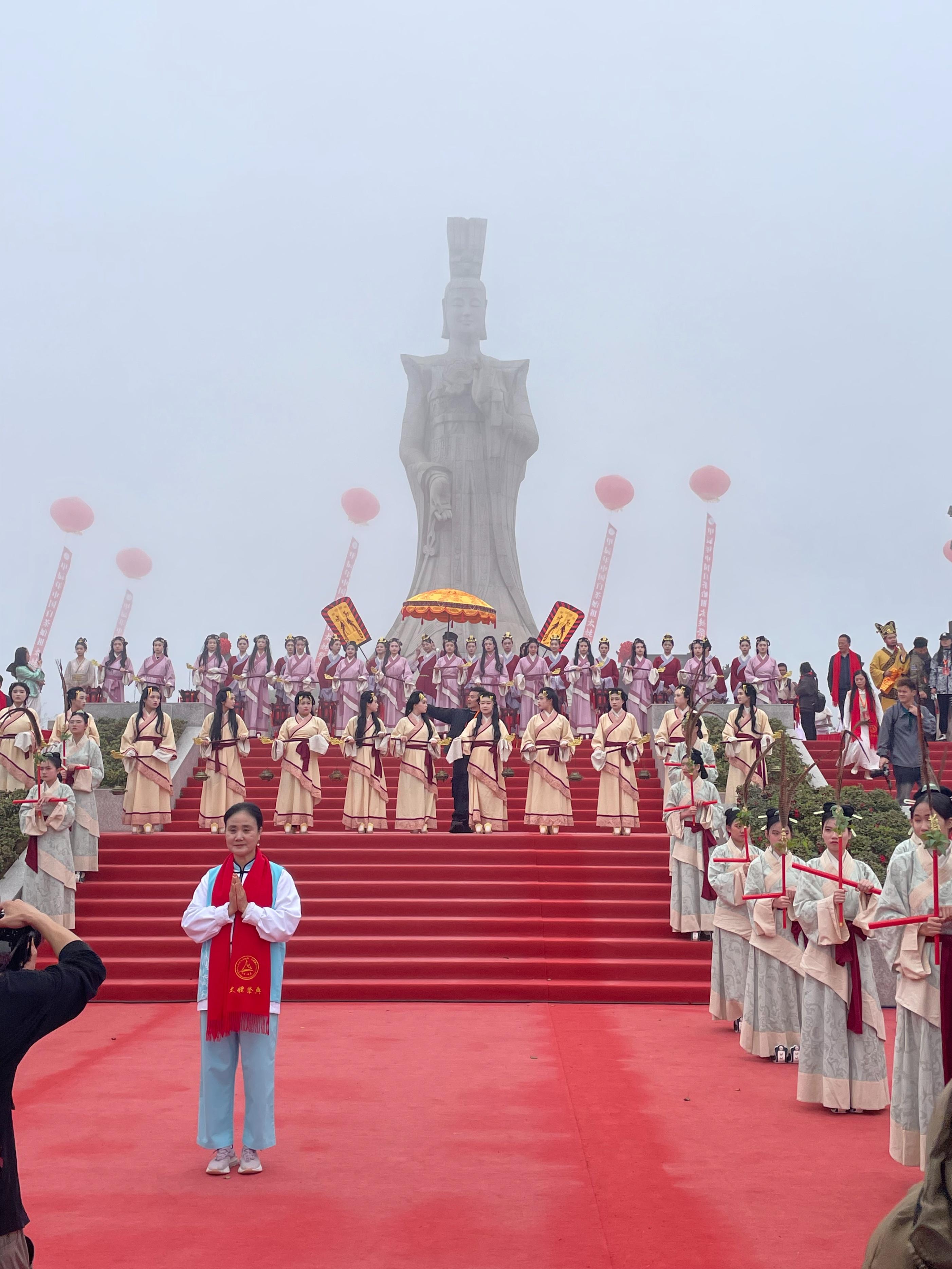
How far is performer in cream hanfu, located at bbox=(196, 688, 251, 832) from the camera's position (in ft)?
44.4

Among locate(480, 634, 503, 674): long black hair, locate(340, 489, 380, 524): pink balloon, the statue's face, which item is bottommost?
locate(480, 634, 503, 674): long black hair

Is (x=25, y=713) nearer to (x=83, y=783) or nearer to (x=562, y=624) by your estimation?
(x=83, y=783)

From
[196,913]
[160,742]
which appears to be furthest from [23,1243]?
[160,742]

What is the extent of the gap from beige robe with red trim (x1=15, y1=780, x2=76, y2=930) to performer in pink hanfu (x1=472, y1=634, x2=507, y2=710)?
323 inches

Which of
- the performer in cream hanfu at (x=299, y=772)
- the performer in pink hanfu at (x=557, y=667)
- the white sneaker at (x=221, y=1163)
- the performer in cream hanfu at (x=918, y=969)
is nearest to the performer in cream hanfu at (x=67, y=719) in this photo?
the performer in cream hanfu at (x=299, y=772)

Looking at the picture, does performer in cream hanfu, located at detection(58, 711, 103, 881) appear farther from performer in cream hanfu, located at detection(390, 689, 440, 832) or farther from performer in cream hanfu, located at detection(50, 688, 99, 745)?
performer in cream hanfu, located at detection(390, 689, 440, 832)

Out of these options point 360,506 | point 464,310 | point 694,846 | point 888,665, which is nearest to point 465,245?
point 464,310

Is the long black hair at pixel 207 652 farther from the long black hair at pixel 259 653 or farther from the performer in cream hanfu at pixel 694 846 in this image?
the performer in cream hanfu at pixel 694 846

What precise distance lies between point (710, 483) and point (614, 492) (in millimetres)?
1701

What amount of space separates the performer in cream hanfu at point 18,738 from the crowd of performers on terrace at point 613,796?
3 cm

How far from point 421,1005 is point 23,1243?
6848 millimetres

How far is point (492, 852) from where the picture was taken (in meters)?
12.4

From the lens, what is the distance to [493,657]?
18.4 meters

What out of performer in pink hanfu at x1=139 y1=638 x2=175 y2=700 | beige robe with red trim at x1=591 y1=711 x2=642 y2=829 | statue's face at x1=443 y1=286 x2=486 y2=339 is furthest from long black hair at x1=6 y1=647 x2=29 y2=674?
statue's face at x1=443 y1=286 x2=486 y2=339
